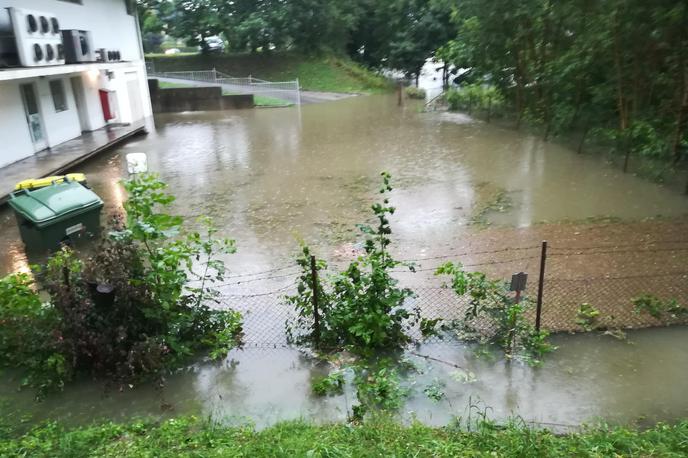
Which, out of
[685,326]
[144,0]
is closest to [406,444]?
[685,326]

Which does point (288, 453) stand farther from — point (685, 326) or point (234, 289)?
point (685, 326)

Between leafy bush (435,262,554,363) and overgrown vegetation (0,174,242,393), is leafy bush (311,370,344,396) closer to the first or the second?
overgrown vegetation (0,174,242,393)

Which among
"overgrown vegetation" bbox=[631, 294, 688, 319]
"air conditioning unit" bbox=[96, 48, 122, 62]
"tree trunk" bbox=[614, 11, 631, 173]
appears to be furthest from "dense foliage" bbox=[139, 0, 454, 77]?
"overgrown vegetation" bbox=[631, 294, 688, 319]

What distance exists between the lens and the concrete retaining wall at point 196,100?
2778 cm

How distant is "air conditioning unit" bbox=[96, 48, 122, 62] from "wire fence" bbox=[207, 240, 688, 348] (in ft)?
50.4

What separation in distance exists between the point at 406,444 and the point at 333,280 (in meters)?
2.27

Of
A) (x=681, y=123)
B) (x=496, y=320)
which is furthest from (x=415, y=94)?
(x=496, y=320)

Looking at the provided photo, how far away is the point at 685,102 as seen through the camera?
10.7 metres

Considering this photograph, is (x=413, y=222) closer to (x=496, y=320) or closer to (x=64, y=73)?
(x=496, y=320)

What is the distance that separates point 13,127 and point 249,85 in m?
19.7

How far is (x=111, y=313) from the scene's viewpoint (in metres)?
5.08

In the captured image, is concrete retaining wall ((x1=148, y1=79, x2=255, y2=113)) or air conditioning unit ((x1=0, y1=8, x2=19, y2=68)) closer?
air conditioning unit ((x1=0, y1=8, x2=19, y2=68))

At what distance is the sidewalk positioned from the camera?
1233cm

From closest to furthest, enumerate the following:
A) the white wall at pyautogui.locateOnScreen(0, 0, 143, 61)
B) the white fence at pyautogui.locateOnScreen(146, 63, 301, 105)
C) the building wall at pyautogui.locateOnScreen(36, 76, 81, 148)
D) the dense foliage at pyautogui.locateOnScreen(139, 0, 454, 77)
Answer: the building wall at pyautogui.locateOnScreen(36, 76, 81, 148), the white wall at pyautogui.locateOnScreen(0, 0, 143, 61), the white fence at pyautogui.locateOnScreen(146, 63, 301, 105), the dense foliage at pyautogui.locateOnScreen(139, 0, 454, 77)
